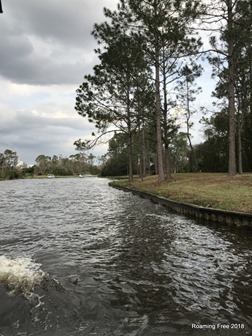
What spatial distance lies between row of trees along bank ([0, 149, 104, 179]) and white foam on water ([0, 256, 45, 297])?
9017 cm

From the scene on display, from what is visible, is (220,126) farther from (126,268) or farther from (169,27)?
(126,268)

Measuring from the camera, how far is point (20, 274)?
18.7 feet

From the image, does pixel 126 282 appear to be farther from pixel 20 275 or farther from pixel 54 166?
pixel 54 166

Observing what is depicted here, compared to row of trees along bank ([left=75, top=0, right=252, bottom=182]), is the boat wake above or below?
below

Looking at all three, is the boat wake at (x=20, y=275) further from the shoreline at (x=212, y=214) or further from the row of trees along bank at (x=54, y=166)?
the row of trees along bank at (x=54, y=166)

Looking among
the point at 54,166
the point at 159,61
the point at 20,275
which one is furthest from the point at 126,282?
the point at 54,166

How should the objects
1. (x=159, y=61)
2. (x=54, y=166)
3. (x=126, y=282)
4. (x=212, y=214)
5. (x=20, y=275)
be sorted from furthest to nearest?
(x=54, y=166) < (x=159, y=61) < (x=212, y=214) < (x=20, y=275) < (x=126, y=282)

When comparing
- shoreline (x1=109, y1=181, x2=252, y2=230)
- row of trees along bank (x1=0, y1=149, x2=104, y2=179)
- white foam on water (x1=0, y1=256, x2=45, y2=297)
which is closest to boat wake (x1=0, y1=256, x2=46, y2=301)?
white foam on water (x1=0, y1=256, x2=45, y2=297)

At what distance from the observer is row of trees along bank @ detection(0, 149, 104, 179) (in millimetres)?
104375

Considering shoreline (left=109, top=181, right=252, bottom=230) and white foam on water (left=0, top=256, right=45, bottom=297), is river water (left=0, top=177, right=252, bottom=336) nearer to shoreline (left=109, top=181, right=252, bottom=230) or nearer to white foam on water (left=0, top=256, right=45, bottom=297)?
white foam on water (left=0, top=256, right=45, bottom=297)

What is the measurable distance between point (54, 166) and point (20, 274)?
128m

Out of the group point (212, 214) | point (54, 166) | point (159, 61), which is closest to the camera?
point (212, 214)

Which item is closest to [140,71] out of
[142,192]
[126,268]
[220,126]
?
[142,192]

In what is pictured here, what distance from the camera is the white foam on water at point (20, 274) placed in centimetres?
514
